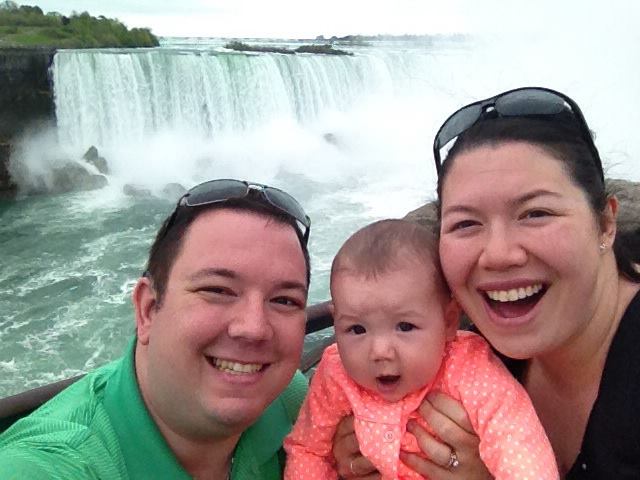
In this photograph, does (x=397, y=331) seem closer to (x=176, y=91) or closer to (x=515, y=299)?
(x=515, y=299)

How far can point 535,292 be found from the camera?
5.20 ft

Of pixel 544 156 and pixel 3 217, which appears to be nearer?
pixel 544 156

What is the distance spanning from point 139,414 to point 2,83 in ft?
58.8

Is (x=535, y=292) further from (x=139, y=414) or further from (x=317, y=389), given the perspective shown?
(x=139, y=414)

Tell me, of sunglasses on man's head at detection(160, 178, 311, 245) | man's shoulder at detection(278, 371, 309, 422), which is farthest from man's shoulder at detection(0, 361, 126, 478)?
man's shoulder at detection(278, 371, 309, 422)

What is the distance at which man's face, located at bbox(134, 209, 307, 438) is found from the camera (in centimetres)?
156

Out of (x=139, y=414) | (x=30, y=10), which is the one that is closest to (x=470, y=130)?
(x=139, y=414)

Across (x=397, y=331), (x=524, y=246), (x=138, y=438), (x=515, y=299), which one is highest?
(x=524, y=246)

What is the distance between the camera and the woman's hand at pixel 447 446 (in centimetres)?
173

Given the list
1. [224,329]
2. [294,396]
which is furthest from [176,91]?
[224,329]

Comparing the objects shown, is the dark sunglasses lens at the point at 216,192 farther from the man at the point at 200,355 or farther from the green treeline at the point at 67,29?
the green treeline at the point at 67,29

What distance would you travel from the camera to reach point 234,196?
1721 millimetres

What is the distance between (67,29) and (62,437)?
2532 centimetres

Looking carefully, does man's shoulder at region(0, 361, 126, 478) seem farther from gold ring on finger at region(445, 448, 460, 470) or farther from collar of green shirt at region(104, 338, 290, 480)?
gold ring on finger at region(445, 448, 460, 470)
